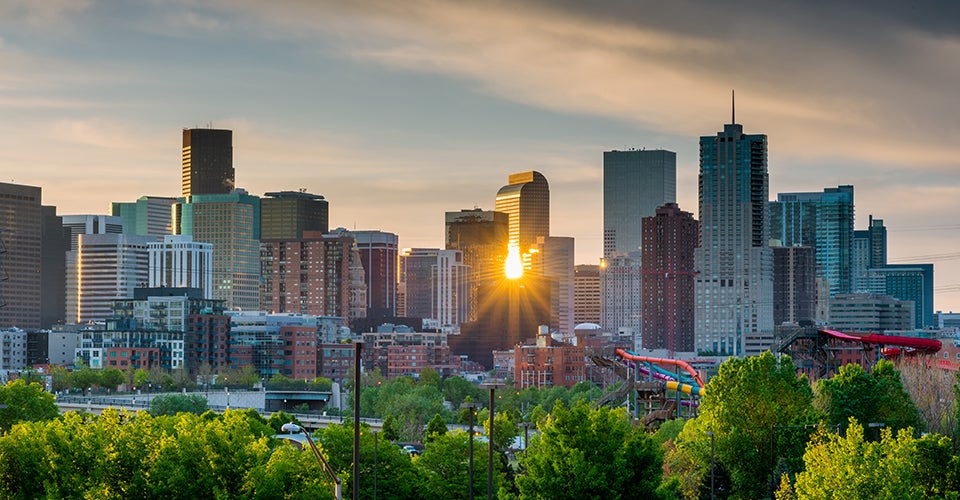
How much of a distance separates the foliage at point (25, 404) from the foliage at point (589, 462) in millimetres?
74399

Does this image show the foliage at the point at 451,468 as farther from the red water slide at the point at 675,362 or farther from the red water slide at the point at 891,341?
the red water slide at the point at 891,341

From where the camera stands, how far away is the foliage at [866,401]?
121 meters

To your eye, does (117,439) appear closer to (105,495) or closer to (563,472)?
(105,495)

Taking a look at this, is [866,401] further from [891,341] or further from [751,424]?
[891,341]

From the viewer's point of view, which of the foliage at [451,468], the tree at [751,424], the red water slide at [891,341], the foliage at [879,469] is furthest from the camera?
the red water slide at [891,341]

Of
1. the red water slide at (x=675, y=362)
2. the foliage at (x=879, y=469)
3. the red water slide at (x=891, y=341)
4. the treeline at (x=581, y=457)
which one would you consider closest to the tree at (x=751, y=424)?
the treeline at (x=581, y=457)

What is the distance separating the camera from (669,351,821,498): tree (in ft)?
355

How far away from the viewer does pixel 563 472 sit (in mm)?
88000

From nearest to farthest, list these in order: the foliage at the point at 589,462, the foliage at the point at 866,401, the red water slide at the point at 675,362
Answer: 1. the foliage at the point at 589,462
2. the foliage at the point at 866,401
3. the red water slide at the point at 675,362

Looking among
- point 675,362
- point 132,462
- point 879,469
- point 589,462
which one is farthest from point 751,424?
point 675,362

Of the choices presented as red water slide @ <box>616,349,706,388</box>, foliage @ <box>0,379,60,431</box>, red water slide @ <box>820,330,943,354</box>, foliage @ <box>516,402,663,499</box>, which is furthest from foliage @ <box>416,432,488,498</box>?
red water slide @ <box>820,330,943,354</box>

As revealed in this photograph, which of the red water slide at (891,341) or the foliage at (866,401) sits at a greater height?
the red water slide at (891,341)

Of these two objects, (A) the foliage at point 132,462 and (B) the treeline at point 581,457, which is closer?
(B) the treeline at point 581,457

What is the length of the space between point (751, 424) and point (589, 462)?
86.9ft
